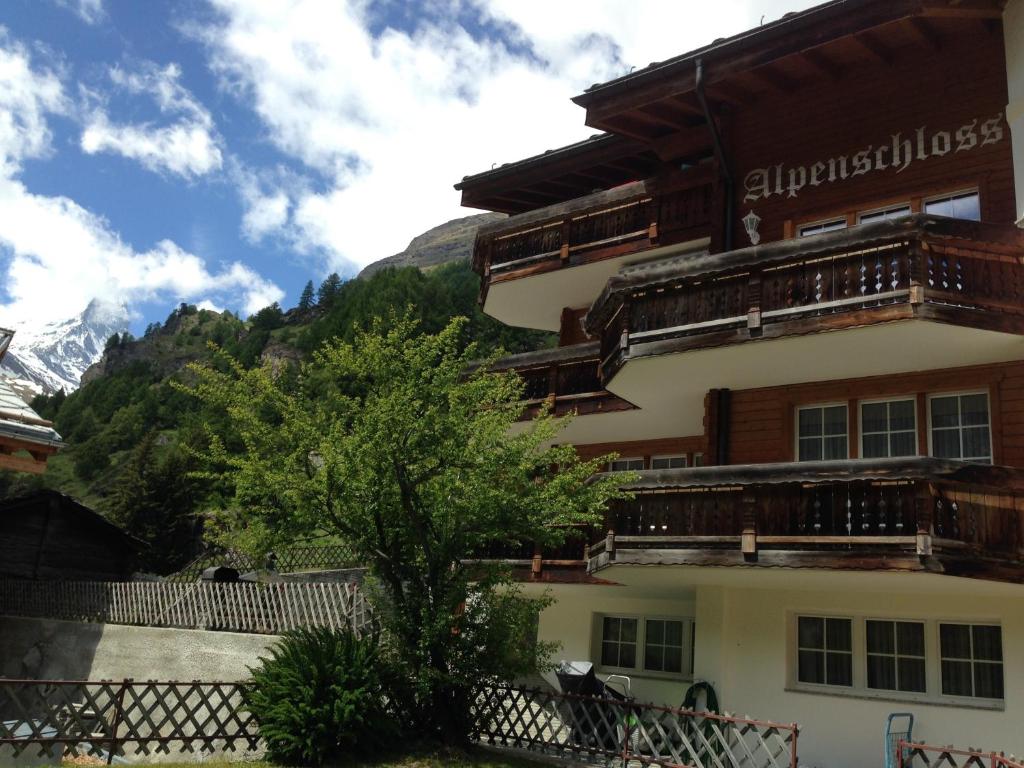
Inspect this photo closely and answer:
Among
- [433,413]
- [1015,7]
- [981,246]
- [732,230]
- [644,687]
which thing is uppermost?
[1015,7]

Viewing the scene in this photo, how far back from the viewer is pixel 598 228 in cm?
2072

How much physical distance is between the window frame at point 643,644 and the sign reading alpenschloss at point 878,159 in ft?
28.4

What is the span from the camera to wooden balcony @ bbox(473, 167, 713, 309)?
19250 millimetres

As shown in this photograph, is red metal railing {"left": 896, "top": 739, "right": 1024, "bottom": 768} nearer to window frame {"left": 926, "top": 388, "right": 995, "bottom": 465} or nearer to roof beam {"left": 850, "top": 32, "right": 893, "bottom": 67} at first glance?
window frame {"left": 926, "top": 388, "right": 995, "bottom": 465}

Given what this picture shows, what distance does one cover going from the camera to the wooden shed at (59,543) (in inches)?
1350

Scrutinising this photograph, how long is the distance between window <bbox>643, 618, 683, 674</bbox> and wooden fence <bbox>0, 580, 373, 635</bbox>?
19.3 ft

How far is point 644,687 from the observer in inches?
741

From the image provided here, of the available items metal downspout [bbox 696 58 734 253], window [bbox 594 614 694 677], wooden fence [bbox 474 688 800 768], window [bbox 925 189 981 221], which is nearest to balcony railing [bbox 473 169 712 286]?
metal downspout [bbox 696 58 734 253]

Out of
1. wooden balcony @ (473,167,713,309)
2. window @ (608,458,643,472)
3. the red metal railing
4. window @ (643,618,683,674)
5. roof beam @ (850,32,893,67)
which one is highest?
roof beam @ (850,32,893,67)

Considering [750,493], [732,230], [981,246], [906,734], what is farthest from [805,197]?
[906,734]

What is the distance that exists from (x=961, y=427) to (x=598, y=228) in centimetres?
900

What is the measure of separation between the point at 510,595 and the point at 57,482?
117 m

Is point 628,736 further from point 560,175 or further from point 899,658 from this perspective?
point 560,175

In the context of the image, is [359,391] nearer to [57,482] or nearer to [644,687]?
[644,687]
